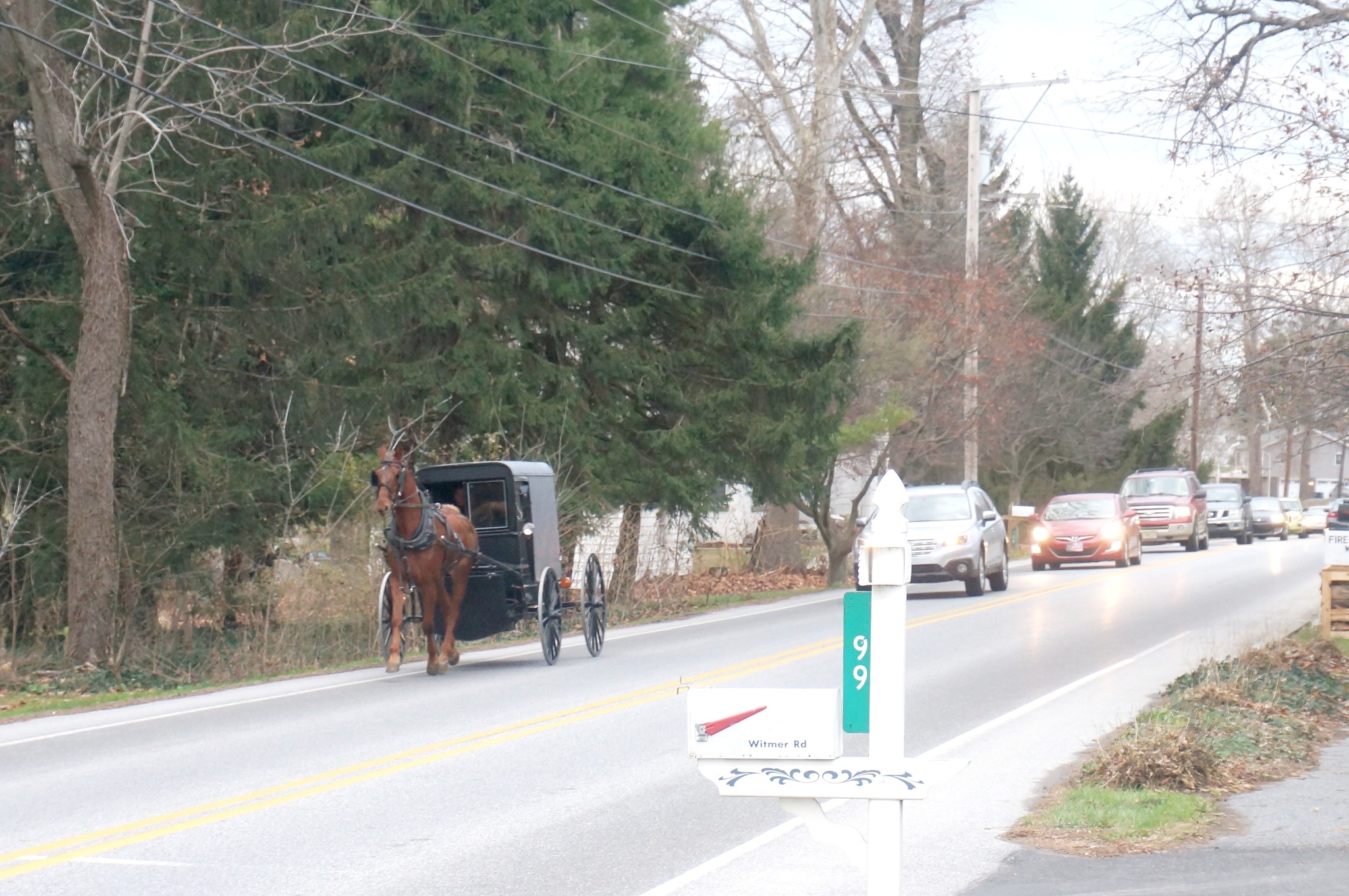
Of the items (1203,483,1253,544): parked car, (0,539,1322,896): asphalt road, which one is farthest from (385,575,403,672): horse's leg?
(1203,483,1253,544): parked car

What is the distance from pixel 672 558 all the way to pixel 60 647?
11000 millimetres

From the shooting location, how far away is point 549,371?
26.5m

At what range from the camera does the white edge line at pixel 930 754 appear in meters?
7.52

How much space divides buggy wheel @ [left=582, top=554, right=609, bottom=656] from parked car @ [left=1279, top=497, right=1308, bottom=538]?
47.0 m

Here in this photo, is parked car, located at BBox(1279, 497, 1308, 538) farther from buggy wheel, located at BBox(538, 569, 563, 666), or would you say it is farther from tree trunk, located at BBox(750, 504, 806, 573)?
buggy wheel, located at BBox(538, 569, 563, 666)

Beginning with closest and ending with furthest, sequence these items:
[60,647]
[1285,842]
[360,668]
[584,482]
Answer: [1285,842], [360,668], [60,647], [584,482]

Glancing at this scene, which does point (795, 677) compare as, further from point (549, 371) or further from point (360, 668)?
point (549, 371)

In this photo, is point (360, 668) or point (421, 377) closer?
point (360, 668)

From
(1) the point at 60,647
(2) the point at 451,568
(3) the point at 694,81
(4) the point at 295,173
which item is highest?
(3) the point at 694,81

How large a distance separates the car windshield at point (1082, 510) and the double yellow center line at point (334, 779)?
20.3 meters

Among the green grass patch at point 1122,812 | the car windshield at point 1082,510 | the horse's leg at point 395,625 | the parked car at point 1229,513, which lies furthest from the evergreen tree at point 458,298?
the parked car at point 1229,513

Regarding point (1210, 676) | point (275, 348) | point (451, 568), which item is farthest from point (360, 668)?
point (1210, 676)

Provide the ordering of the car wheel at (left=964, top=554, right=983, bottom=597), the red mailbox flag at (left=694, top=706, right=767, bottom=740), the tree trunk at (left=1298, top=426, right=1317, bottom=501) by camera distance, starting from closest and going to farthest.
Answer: the red mailbox flag at (left=694, top=706, right=767, bottom=740) < the car wheel at (left=964, top=554, right=983, bottom=597) < the tree trunk at (left=1298, top=426, right=1317, bottom=501)

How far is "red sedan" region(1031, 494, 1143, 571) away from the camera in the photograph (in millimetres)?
35406
